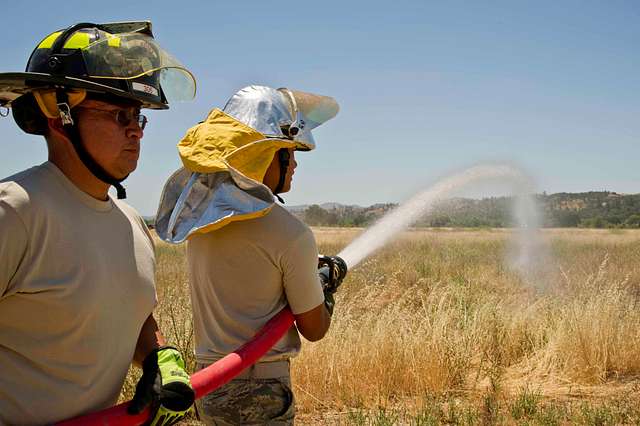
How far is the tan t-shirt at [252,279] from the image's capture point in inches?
Answer: 96.1

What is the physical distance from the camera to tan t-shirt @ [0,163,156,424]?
1.63 metres

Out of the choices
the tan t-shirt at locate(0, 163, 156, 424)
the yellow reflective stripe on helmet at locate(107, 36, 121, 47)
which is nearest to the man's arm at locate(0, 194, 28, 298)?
the tan t-shirt at locate(0, 163, 156, 424)

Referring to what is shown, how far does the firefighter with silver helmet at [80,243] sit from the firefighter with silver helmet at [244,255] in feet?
1.20

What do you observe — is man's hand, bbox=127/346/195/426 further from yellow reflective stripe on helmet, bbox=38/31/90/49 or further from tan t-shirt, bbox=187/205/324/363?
yellow reflective stripe on helmet, bbox=38/31/90/49

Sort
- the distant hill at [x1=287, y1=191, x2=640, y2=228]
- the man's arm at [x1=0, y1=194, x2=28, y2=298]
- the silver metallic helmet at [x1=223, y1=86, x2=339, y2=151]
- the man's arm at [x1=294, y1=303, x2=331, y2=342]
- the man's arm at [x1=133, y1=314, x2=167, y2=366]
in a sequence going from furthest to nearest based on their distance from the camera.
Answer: the distant hill at [x1=287, y1=191, x2=640, y2=228] → the silver metallic helmet at [x1=223, y1=86, x2=339, y2=151] → the man's arm at [x1=294, y1=303, x2=331, y2=342] → the man's arm at [x1=133, y1=314, x2=167, y2=366] → the man's arm at [x1=0, y1=194, x2=28, y2=298]

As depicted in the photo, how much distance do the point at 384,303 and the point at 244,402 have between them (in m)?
8.32

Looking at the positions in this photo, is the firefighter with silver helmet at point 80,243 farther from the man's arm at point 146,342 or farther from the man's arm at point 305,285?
the man's arm at point 305,285

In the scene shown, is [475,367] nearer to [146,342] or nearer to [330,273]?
[330,273]

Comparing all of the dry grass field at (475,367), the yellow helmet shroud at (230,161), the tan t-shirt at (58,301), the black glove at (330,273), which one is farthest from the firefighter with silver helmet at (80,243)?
the dry grass field at (475,367)

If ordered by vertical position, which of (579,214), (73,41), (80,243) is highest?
(73,41)

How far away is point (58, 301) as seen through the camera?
168cm

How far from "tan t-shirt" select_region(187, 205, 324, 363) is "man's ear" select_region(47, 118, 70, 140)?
793 millimetres

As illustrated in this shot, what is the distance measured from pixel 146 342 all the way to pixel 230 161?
774mm

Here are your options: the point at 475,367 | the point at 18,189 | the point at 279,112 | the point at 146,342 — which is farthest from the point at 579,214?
the point at 18,189
